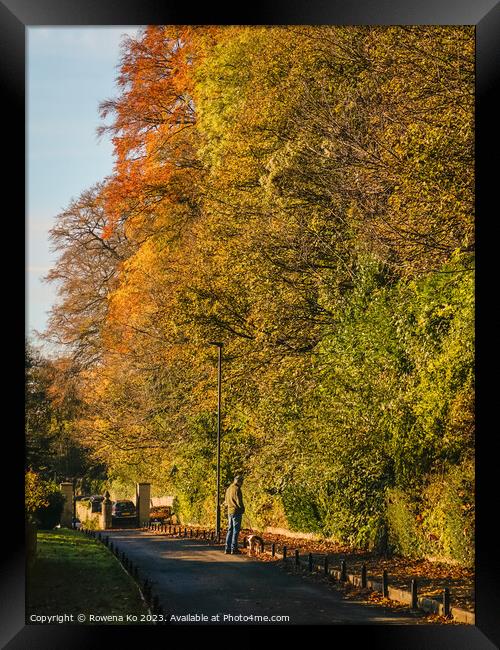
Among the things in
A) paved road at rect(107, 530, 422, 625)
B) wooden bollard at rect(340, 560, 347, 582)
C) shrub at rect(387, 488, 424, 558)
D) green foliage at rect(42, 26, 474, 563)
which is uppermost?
green foliage at rect(42, 26, 474, 563)

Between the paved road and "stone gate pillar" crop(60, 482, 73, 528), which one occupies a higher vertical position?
"stone gate pillar" crop(60, 482, 73, 528)

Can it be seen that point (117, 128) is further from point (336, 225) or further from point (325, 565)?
point (325, 565)

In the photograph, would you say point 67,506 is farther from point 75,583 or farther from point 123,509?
point 75,583

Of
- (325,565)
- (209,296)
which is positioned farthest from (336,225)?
(325,565)

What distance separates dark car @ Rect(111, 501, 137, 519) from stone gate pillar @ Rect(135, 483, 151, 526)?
0.42 ft

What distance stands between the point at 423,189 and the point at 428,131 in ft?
2.47

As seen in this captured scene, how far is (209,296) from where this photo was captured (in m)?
18.3

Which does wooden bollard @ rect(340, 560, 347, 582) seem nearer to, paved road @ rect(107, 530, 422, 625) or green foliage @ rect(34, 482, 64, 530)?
paved road @ rect(107, 530, 422, 625)

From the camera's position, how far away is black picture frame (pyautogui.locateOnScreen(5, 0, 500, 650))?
33.4ft

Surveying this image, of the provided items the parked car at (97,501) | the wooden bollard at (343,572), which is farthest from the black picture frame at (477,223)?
the parked car at (97,501)

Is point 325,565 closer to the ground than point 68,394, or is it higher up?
closer to the ground

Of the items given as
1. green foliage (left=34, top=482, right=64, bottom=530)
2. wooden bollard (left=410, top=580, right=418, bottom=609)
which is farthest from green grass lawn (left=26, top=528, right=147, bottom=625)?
wooden bollard (left=410, top=580, right=418, bottom=609)

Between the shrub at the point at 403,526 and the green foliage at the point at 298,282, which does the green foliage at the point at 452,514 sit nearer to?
the green foliage at the point at 298,282

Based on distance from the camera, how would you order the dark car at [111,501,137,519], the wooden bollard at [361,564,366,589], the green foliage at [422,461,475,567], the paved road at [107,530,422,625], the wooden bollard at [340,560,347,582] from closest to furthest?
the paved road at [107,530,422,625] < the wooden bollard at [361,564,366,589] < the green foliage at [422,461,475,567] < the wooden bollard at [340,560,347,582] < the dark car at [111,501,137,519]
